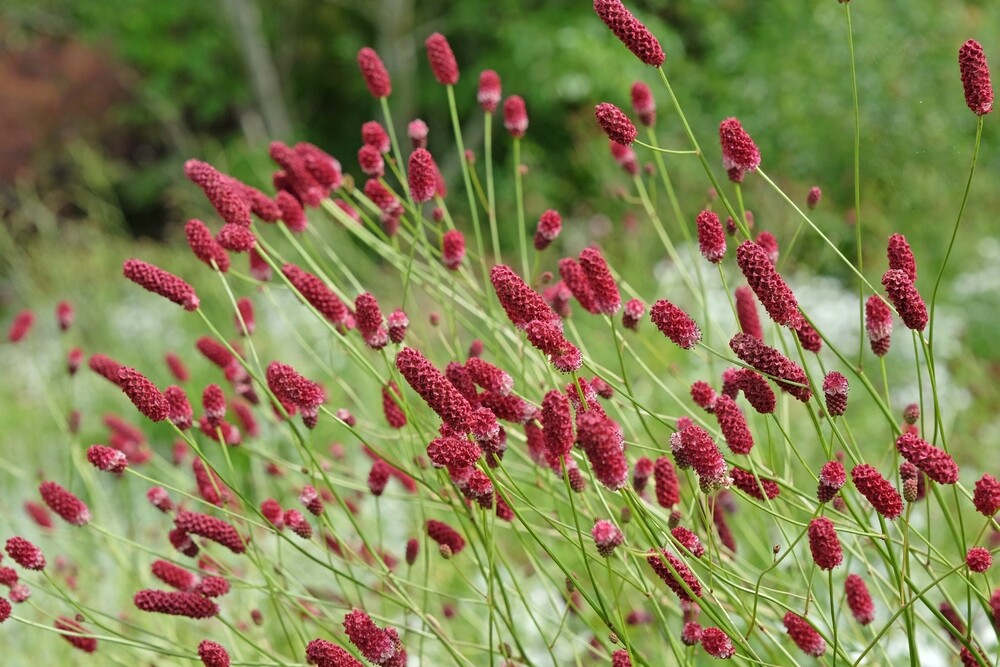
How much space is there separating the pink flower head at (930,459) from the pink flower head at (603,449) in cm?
26

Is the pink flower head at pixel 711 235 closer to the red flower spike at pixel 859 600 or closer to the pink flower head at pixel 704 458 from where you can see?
the pink flower head at pixel 704 458

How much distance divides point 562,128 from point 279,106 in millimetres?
3122

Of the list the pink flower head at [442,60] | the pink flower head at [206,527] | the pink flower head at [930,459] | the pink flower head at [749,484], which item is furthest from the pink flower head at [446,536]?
the pink flower head at [442,60]

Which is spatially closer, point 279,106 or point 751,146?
point 751,146

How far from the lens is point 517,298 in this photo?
3.49ft

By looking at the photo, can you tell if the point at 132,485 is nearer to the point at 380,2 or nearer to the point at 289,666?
the point at 289,666

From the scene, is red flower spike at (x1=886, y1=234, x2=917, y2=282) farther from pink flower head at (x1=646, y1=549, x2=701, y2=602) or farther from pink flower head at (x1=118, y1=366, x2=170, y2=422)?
pink flower head at (x1=118, y1=366, x2=170, y2=422)

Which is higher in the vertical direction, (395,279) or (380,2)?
(380,2)

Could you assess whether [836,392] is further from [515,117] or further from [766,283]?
[515,117]

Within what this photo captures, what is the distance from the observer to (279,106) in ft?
37.4

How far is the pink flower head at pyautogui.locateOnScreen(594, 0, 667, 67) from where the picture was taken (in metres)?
1.14

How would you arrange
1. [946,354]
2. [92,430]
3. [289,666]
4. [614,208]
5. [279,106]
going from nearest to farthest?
1. [289,666]
2. [946,354]
3. [92,430]
4. [614,208]
5. [279,106]

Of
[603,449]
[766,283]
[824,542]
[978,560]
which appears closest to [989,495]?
[978,560]

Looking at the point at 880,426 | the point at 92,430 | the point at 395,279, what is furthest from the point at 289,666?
the point at 395,279
